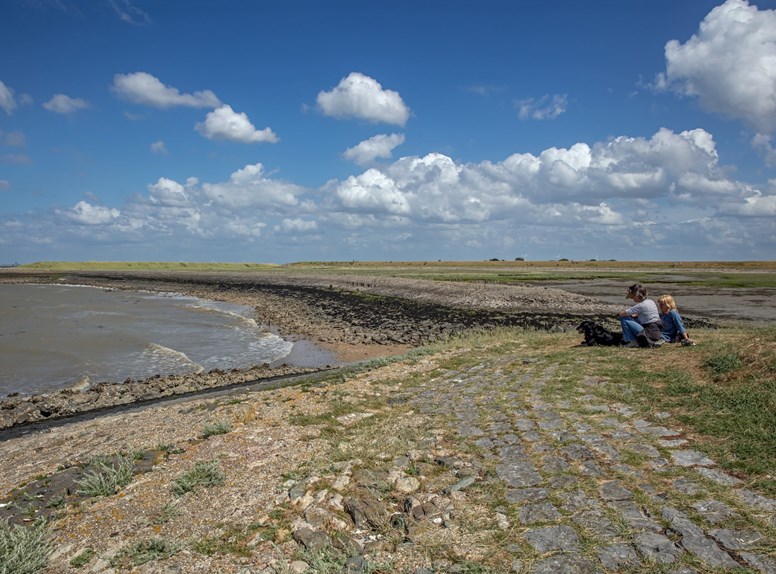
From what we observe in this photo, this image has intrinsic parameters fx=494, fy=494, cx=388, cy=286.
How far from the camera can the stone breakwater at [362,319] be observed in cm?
1524

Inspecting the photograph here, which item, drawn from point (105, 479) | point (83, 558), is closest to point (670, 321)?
point (105, 479)

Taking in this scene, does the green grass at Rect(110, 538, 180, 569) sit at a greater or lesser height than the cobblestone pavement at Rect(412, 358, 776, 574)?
lesser

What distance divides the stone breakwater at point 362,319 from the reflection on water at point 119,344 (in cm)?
217

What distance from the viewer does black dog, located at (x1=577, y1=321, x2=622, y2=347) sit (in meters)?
13.6

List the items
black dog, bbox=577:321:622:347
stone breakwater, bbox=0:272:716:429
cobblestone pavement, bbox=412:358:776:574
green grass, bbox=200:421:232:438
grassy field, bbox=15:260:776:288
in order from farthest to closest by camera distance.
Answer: grassy field, bbox=15:260:776:288, stone breakwater, bbox=0:272:716:429, black dog, bbox=577:321:622:347, green grass, bbox=200:421:232:438, cobblestone pavement, bbox=412:358:776:574

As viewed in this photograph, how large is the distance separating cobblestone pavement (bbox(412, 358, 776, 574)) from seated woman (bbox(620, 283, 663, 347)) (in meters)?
4.96

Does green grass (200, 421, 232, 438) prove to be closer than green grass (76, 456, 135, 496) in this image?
No

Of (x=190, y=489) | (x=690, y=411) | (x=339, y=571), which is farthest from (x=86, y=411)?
(x=690, y=411)

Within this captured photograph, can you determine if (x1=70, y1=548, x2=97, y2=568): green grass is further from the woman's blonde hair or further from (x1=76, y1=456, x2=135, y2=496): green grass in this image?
the woman's blonde hair

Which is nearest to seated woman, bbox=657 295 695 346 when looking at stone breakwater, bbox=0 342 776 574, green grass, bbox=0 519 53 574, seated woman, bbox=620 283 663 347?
seated woman, bbox=620 283 663 347

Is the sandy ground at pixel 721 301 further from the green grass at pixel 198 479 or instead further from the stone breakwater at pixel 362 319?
the green grass at pixel 198 479

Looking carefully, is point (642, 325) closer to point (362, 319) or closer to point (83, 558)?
point (83, 558)

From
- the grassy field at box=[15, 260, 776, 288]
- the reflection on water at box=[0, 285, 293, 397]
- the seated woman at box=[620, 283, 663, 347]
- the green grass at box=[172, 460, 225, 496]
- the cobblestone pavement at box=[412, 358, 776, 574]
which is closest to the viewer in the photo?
the cobblestone pavement at box=[412, 358, 776, 574]

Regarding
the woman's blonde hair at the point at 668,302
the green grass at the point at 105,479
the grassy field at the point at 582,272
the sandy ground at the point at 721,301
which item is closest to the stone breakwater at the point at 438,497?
the green grass at the point at 105,479
